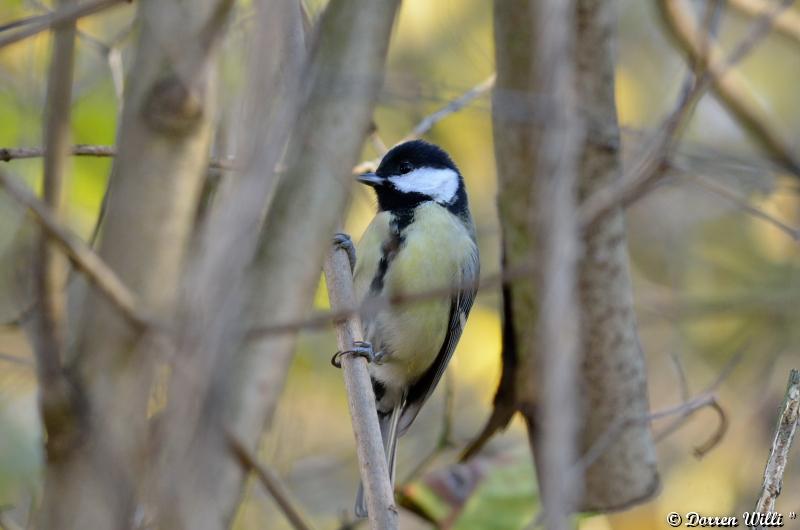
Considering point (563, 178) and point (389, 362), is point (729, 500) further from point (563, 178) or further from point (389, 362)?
point (563, 178)

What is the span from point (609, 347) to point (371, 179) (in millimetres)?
825

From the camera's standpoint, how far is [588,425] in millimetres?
2562

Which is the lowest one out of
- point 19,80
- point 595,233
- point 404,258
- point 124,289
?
point 124,289

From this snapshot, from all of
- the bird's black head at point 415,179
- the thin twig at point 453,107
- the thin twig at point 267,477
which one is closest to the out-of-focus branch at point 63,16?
the thin twig at point 267,477

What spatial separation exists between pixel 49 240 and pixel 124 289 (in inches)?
3.5

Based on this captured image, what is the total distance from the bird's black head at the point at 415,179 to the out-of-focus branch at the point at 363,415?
105cm

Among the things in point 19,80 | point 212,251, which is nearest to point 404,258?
point 19,80

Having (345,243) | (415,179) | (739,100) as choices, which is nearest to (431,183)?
(415,179)

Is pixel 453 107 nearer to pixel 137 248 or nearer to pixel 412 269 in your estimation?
pixel 412 269

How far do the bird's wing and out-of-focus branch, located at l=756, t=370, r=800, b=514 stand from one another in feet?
5.03

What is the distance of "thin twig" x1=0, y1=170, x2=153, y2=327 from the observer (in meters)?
0.90

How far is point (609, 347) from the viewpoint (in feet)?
8.19

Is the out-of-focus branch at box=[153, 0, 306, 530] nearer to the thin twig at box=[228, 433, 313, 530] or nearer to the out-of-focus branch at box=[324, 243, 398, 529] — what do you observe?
the thin twig at box=[228, 433, 313, 530]

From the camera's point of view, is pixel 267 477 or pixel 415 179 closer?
pixel 267 477
